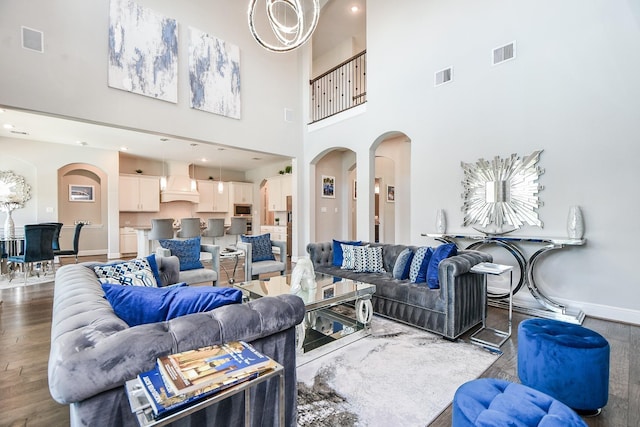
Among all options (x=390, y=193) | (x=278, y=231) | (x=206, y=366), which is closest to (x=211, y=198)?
(x=278, y=231)

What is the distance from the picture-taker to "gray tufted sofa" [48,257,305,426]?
36.1 inches

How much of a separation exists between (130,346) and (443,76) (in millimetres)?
5219

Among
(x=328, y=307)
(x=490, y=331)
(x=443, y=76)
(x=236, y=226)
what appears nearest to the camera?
(x=328, y=307)

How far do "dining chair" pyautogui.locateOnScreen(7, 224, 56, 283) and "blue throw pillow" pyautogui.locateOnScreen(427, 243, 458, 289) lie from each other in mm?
6172

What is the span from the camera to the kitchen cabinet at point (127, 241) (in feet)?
26.7

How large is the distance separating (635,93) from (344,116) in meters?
4.28

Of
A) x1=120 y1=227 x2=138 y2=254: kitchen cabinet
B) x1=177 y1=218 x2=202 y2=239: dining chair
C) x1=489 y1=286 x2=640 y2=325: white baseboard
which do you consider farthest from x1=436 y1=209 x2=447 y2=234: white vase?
x1=120 y1=227 x2=138 y2=254: kitchen cabinet

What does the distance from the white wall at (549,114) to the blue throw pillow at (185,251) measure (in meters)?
3.46

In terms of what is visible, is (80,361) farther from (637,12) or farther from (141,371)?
(637,12)

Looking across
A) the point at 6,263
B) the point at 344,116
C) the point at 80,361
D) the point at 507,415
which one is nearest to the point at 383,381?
the point at 507,415

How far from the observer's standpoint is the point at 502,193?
4.02 meters

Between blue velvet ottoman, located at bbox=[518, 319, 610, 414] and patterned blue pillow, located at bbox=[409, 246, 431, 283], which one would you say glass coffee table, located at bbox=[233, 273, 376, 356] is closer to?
patterned blue pillow, located at bbox=[409, 246, 431, 283]

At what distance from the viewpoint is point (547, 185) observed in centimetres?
370

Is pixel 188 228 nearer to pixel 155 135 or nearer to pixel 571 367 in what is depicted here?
pixel 155 135
